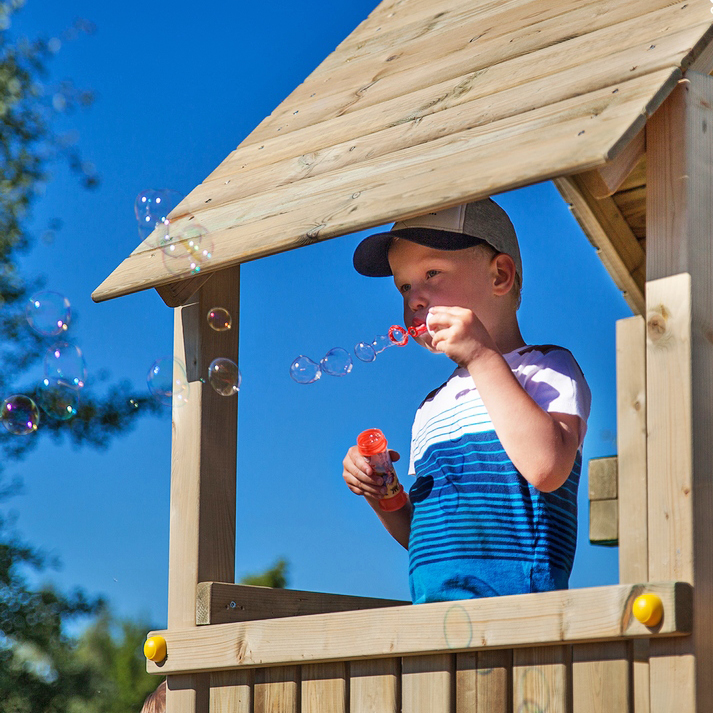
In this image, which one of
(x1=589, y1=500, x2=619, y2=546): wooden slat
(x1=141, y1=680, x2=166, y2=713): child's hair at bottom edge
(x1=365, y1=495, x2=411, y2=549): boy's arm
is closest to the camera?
(x1=365, y1=495, x2=411, y2=549): boy's arm

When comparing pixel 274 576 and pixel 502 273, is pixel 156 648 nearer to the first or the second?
pixel 502 273

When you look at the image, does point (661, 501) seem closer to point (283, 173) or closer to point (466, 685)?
point (466, 685)

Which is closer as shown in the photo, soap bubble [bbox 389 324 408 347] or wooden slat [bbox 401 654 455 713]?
wooden slat [bbox 401 654 455 713]

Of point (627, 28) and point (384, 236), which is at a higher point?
point (627, 28)

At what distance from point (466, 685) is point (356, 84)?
201 centimetres

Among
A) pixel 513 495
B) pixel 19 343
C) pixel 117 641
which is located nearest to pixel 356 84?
pixel 513 495

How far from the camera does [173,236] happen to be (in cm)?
340

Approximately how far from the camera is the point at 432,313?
2957 millimetres

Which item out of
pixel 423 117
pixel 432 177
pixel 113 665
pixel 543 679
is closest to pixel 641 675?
pixel 543 679

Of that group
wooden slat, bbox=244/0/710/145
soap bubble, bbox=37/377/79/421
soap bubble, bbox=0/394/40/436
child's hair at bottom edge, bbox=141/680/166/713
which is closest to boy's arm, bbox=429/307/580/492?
wooden slat, bbox=244/0/710/145

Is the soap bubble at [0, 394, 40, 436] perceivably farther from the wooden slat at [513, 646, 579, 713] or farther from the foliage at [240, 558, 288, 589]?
the foliage at [240, 558, 288, 589]

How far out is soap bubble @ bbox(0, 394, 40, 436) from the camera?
4.33 meters

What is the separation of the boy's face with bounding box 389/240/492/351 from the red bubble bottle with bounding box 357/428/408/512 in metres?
0.34

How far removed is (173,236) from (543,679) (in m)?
1.77
